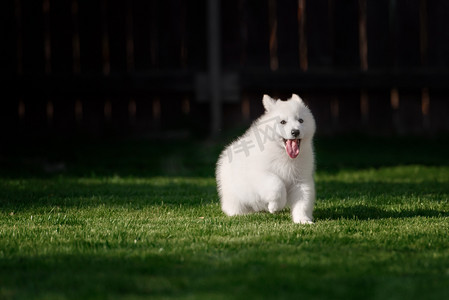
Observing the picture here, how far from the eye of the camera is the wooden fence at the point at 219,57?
8883 millimetres

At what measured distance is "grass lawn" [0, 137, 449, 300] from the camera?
2857mm

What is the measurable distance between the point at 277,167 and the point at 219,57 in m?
4.52

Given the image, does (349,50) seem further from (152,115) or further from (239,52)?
(152,115)

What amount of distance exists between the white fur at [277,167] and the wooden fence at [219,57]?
4174mm

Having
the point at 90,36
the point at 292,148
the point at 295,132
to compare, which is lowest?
the point at 292,148

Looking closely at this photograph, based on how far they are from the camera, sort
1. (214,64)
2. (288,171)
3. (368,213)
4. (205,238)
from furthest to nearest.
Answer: (214,64), (368,213), (288,171), (205,238)

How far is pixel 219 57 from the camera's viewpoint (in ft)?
29.0

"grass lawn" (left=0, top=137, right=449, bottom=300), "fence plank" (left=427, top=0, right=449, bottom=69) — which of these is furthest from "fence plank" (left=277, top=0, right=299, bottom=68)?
"grass lawn" (left=0, top=137, right=449, bottom=300)

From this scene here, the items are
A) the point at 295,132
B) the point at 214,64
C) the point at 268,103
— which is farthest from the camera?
the point at 214,64

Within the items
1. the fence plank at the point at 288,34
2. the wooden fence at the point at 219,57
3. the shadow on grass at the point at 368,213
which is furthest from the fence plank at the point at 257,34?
the shadow on grass at the point at 368,213

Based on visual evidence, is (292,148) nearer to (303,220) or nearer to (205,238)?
(303,220)

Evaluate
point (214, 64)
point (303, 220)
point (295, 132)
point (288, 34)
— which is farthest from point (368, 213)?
point (288, 34)

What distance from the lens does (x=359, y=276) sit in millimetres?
3010

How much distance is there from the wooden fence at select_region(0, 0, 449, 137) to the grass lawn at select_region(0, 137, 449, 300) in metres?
1.38
